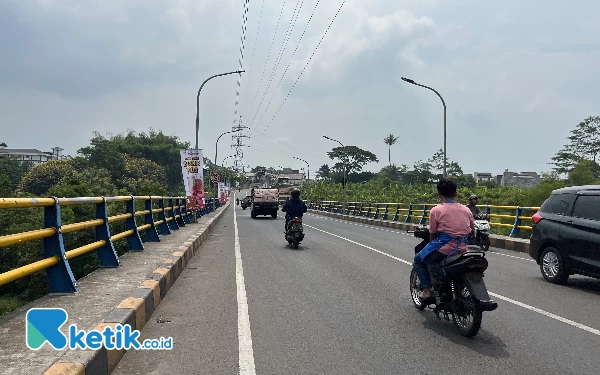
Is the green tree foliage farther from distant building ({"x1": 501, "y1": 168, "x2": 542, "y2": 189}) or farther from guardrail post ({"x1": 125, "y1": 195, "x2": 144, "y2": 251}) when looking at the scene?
guardrail post ({"x1": 125, "y1": 195, "x2": 144, "y2": 251})

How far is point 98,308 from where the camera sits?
518 cm

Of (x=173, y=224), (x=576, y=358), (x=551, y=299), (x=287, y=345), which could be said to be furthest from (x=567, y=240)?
(x=173, y=224)

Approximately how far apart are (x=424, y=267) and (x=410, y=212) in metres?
21.2

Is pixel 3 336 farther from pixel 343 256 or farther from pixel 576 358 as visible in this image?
pixel 343 256

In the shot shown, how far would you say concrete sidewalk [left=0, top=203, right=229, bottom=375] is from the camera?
3.61 meters

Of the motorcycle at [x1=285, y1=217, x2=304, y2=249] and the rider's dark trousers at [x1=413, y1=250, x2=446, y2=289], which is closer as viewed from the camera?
the rider's dark trousers at [x1=413, y1=250, x2=446, y2=289]

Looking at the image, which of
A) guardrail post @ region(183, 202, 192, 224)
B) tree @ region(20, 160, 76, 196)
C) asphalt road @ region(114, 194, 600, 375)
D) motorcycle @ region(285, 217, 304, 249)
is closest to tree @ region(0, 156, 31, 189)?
tree @ region(20, 160, 76, 196)

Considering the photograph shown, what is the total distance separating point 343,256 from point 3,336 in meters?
8.90

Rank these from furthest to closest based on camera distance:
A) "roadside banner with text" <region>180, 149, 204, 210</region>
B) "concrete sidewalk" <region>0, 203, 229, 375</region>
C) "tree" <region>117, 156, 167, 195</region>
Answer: "tree" <region>117, 156, 167, 195</region>, "roadside banner with text" <region>180, 149, 204, 210</region>, "concrete sidewalk" <region>0, 203, 229, 375</region>

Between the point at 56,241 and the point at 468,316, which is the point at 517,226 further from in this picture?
the point at 56,241

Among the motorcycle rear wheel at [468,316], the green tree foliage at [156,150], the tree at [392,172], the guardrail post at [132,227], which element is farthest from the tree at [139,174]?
the motorcycle rear wheel at [468,316]

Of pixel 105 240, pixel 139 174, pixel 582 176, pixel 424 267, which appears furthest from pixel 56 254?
pixel 139 174

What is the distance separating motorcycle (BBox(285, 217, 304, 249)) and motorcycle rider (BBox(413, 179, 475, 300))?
833cm

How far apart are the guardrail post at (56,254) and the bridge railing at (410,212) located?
36.9 ft
